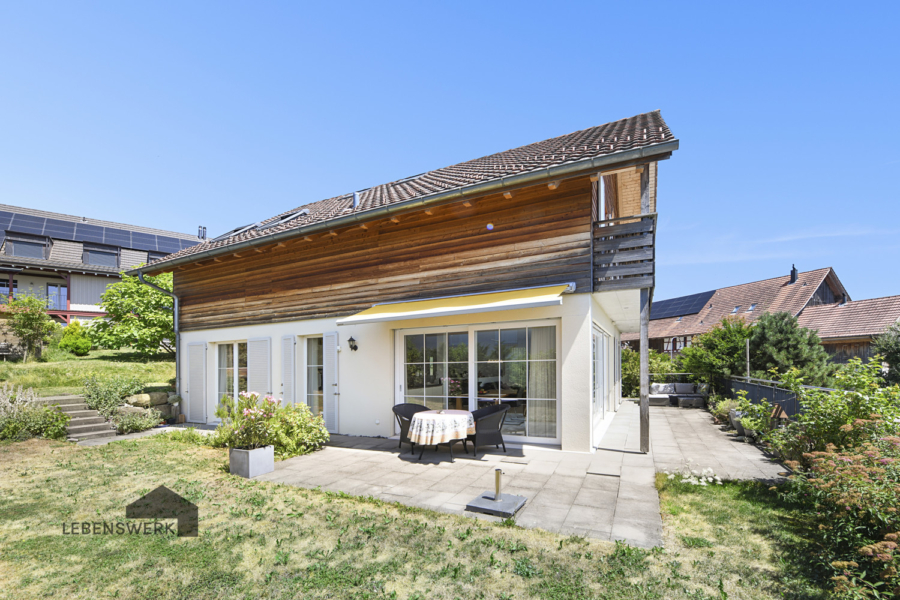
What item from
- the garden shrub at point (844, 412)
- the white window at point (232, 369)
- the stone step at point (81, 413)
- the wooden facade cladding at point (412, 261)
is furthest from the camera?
the white window at point (232, 369)

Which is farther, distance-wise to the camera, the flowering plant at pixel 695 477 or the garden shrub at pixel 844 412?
the flowering plant at pixel 695 477

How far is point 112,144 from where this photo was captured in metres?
12.4

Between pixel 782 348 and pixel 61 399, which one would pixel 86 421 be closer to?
pixel 61 399

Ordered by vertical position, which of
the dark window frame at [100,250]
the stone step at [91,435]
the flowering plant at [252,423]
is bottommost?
the stone step at [91,435]

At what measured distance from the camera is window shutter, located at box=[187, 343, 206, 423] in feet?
44.7

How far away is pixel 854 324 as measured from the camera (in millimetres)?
22469

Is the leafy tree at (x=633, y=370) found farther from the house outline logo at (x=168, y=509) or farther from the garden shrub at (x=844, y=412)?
the house outline logo at (x=168, y=509)

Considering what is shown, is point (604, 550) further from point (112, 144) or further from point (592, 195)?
point (112, 144)

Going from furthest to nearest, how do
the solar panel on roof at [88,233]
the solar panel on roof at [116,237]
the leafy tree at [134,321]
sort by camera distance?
the solar panel on roof at [116,237] → the solar panel on roof at [88,233] → the leafy tree at [134,321]

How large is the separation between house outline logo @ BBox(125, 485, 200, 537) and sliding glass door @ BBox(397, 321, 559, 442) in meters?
4.90

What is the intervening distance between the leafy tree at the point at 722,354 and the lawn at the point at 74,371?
2077 cm

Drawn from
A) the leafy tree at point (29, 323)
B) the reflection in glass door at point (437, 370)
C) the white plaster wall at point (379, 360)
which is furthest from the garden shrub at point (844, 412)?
the leafy tree at point (29, 323)

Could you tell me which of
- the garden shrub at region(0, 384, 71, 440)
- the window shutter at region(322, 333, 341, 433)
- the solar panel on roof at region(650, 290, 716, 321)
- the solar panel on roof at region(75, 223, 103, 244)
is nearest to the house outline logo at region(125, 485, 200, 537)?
the window shutter at region(322, 333, 341, 433)

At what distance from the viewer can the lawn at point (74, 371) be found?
46.4 feet
